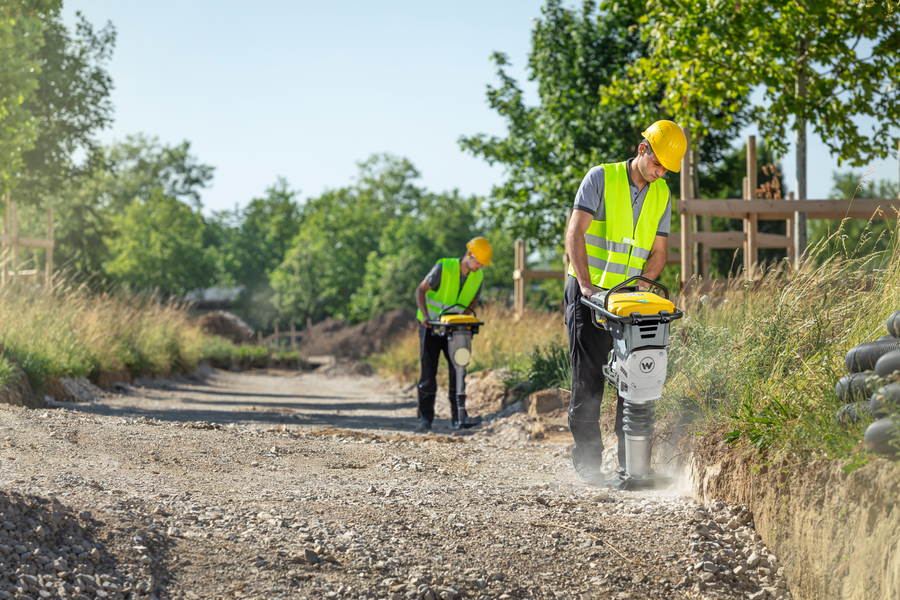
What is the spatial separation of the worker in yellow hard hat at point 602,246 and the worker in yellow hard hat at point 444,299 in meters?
3.27

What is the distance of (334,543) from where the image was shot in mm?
3035

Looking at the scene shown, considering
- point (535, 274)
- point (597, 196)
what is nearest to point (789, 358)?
point (597, 196)

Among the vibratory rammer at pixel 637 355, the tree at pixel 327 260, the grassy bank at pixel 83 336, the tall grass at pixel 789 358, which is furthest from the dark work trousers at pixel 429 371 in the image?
the tree at pixel 327 260

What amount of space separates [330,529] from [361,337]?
27981 mm

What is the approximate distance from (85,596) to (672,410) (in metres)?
3.27

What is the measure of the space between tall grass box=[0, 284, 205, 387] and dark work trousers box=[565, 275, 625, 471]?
6.06 metres

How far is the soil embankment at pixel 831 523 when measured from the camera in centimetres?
257

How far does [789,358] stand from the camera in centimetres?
394

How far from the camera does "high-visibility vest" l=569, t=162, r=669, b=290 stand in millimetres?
4293

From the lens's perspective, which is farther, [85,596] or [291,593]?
[291,593]

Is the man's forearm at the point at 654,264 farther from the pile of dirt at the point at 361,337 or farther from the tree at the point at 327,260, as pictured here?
the tree at the point at 327,260

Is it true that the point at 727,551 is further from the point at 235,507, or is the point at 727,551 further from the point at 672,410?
the point at 235,507

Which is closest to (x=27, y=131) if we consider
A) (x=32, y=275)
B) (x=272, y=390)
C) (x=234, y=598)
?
(x=32, y=275)

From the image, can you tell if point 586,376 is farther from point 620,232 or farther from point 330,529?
point 330,529
